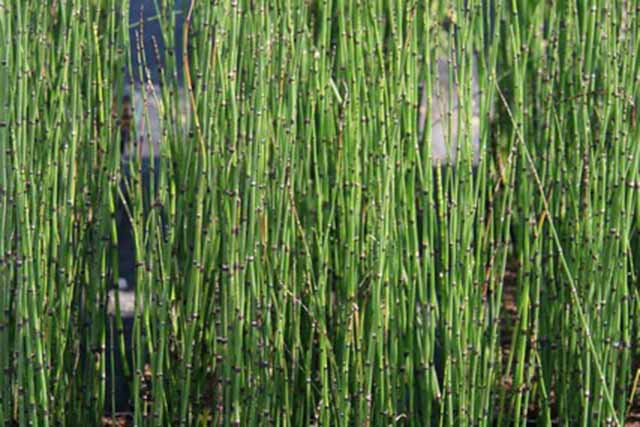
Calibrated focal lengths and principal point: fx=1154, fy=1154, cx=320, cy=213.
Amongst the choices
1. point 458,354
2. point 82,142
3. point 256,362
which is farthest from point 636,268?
point 82,142

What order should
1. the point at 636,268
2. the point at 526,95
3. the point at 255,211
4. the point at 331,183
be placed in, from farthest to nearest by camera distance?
the point at 526,95
the point at 636,268
the point at 331,183
the point at 255,211

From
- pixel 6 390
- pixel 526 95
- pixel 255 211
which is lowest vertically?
pixel 6 390

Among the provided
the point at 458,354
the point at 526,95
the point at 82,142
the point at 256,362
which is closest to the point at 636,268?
the point at 526,95

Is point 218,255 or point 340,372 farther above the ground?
point 218,255

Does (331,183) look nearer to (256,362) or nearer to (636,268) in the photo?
(256,362)

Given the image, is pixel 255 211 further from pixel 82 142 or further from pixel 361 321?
pixel 82 142

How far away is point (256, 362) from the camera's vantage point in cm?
179

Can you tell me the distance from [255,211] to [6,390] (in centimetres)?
51

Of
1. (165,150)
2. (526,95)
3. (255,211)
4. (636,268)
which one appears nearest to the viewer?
(255,211)

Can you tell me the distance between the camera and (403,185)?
5.99 ft

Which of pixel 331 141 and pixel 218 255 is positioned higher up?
pixel 331 141

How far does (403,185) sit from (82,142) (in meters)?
0.56

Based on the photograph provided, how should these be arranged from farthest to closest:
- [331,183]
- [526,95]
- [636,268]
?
[526,95]
[636,268]
[331,183]

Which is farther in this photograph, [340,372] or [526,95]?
[526,95]
